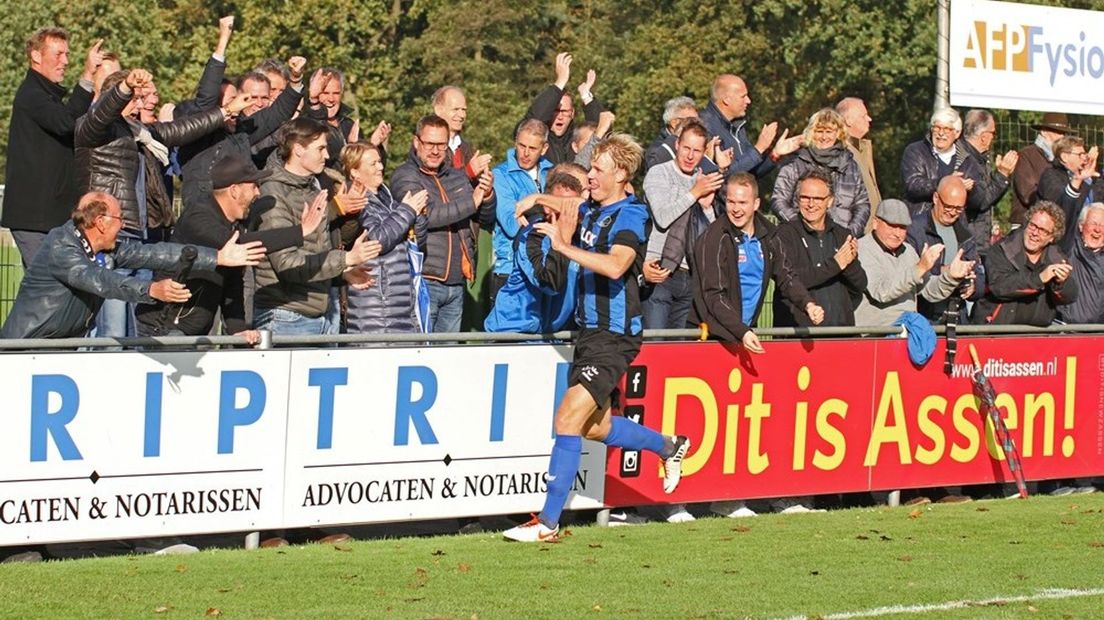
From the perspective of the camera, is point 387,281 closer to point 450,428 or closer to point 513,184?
point 450,428

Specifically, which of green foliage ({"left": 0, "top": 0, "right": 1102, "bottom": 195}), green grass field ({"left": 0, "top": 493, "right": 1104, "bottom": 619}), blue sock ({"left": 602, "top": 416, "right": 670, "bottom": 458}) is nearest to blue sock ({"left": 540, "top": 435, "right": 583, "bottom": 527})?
green grass field ({"left": 0, "top": 493, "right": 1104, "bottom": 619})

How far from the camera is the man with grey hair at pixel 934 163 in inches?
632

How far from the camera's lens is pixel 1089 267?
631 inches

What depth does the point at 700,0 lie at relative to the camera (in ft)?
189

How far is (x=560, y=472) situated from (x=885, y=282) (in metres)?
3.83

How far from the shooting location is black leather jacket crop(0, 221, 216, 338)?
11125mm

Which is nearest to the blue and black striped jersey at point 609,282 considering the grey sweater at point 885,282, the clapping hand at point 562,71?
the grey sweater at point 885,282

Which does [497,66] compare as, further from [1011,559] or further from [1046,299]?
[1011,559]

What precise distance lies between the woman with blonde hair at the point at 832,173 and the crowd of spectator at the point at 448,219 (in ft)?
0.06

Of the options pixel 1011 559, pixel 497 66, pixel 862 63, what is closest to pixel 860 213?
pixel 1011 559

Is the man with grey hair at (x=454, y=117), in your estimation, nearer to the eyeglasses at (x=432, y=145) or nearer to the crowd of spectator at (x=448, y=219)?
the crowd of spectator at (x=448, y=219)

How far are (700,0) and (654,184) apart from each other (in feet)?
146

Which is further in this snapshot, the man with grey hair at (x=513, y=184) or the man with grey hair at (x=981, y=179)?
the man with grey hair at (x=981, y=179)

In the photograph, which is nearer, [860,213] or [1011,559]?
[1011,559]
